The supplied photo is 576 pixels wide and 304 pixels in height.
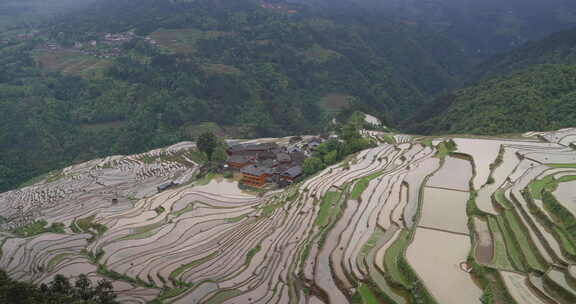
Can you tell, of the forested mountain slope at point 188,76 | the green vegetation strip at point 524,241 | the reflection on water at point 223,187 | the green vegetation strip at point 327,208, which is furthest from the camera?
the forested mountain slope at point 188,76

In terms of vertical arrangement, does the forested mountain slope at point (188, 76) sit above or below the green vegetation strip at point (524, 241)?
below

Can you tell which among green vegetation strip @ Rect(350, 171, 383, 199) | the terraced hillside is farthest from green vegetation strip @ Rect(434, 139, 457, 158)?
green vegetation strip @ Rect(350, 171, 383, 199)

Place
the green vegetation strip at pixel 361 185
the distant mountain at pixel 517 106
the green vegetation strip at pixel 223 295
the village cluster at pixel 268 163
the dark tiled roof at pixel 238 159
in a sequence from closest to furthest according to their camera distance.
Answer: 1. the green vegetation strip at pixel 223 295
2. the green vegetation strip at pixel 361 185
3. the village cluster at pixel 268 163
4. the dark tiled roof at pixel 238 159
5. the distant mountain at pixel 517 106

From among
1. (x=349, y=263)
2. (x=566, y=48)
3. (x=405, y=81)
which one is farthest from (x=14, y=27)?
(x=566, y=48)

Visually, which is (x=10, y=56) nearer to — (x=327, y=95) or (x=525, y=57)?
(x=327, y=95)

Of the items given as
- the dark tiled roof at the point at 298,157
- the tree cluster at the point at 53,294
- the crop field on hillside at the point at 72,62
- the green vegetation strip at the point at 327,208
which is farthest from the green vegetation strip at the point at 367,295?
the crop field on hillside at the point at 72,62

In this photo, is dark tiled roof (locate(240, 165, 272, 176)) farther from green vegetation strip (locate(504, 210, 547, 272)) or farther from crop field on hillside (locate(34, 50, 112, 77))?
crop field on hillside (locate(34, 50, 112, 77))

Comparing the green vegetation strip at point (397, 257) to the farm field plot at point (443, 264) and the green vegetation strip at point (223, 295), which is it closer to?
the farm field plot at point (443, 264)
